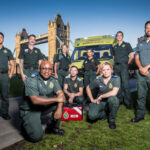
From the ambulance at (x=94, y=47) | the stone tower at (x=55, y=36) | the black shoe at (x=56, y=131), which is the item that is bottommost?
the black shoe at (x=56, y=131)

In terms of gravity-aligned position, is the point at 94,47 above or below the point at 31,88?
above

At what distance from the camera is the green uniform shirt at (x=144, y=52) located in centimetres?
315

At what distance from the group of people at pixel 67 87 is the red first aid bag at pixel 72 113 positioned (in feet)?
0.80

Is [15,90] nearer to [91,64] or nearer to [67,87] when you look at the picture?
[67,87]

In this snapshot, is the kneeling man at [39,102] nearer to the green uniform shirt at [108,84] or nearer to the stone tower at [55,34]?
the green uniform shirt at [108,84]

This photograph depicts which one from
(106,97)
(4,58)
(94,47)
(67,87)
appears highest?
(94,47)

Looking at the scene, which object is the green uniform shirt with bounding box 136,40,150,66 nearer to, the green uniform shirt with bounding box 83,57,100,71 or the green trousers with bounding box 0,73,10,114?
the green uniform shirt with bounding box 83,57,100,71

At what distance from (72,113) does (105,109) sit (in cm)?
77

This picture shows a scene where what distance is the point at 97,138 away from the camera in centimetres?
253

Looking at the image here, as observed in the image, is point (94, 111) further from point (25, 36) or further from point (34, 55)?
point (25, 36)

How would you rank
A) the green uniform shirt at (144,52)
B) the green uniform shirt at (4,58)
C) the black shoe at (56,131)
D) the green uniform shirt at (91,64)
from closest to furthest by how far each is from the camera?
1. the black shoe at (56,131)
2. the green uniform shirt at (144,52)
3. the green uniform shirt at (4,58)
4. the green uniform shirt at (91,64)

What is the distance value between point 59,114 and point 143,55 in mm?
2229

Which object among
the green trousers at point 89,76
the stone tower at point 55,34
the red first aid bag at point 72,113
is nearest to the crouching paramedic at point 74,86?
the green trousers at point 89,76

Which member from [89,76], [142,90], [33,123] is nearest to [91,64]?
[89,76]
